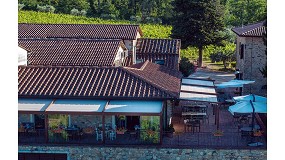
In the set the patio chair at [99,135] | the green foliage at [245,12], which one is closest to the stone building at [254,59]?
the patio chair at [99,135]

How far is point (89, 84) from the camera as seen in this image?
33.2 m

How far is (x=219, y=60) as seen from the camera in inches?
2741

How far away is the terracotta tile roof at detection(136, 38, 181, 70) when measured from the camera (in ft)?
169

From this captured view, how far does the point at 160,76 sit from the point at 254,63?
12.9 m

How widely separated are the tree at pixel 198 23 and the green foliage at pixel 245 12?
45.8 ft

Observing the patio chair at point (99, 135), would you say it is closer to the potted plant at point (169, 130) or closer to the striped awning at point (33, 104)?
the striped awning at point (33, 104)

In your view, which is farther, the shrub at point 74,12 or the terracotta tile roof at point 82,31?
Result: the shrub at point 74,12

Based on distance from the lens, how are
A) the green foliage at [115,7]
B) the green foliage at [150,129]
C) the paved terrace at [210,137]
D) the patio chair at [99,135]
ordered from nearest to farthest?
1. the green foliage at [150,129]
2. the paved terrace at [210,137]
3. the patio chair at [99,135]
4. the green foliage at [115,7]

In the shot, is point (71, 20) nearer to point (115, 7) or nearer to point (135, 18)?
point (135, 18)

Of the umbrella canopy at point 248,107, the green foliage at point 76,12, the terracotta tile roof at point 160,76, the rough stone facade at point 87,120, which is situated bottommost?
the rough stone facade at point 87,120

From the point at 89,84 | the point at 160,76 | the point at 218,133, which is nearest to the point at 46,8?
the point at 160,76

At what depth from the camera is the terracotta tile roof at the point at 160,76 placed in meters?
33.6
